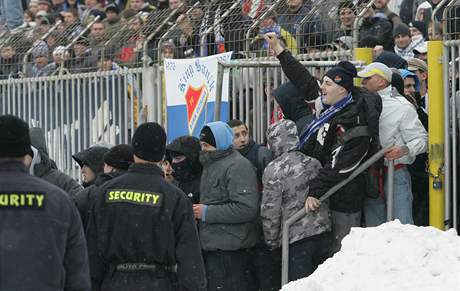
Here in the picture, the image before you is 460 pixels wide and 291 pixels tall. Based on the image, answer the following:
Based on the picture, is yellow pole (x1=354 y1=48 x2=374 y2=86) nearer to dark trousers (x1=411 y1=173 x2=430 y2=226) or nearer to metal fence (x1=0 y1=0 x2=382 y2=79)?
metal fence (x1=0 y1=0 x2=382 y2=79)

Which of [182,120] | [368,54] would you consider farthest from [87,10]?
[368,54]

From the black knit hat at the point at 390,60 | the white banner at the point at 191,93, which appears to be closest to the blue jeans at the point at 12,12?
the white banner at the point at 191,93

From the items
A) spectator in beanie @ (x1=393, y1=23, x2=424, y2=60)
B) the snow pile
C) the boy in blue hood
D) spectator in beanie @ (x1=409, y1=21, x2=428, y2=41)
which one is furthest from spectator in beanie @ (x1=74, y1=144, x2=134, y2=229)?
spectator in beanie @ (x1=409, y1=21, x2=428, y2=41)

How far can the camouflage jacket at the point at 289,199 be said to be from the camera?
33.2ft

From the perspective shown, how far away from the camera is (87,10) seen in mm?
20734

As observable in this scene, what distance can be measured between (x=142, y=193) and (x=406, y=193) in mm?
2734

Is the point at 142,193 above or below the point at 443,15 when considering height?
below

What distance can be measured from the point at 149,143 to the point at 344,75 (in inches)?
90.4

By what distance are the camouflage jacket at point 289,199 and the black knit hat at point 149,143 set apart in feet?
6.88

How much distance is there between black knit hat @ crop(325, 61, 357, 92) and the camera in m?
9.97

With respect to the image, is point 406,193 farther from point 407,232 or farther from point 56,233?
point 56,233

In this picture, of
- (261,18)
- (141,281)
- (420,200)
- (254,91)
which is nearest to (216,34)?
(261,18)

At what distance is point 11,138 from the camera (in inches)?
271

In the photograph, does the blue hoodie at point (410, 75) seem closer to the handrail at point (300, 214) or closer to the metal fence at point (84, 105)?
the handrail at point (300, 214)
